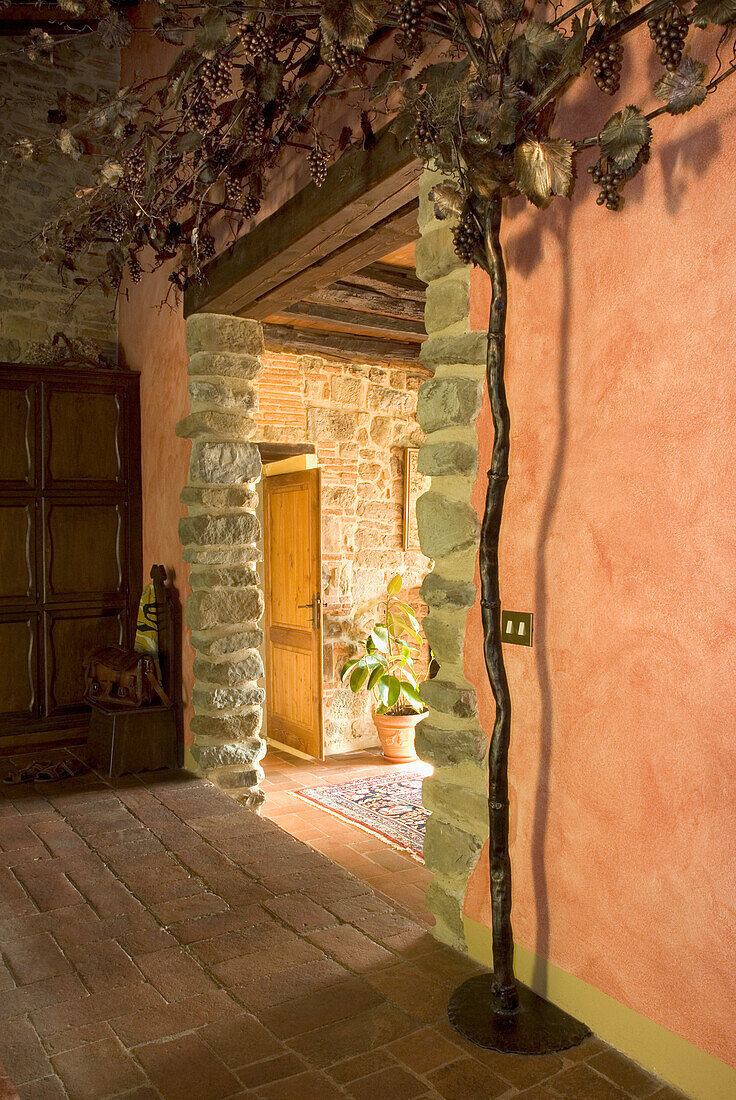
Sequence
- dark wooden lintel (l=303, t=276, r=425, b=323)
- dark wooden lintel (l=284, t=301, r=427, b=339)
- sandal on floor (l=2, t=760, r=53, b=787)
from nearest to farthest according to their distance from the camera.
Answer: sandal on floor (l=2, t=760, r=53, b=787) < dark wooden lintel (l=303, t=276, r=425, b=323) < dark wooden lintel (l=284, t=301, r=427, b=339)

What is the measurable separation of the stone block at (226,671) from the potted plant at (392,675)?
5.49 feet

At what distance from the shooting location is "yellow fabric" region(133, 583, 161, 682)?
4629 millimetres

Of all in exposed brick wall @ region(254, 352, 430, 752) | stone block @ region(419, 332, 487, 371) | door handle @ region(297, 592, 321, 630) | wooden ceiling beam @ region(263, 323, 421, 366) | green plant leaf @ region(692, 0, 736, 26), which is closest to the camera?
green plant leaf @ region(692, 0, 736, 26)

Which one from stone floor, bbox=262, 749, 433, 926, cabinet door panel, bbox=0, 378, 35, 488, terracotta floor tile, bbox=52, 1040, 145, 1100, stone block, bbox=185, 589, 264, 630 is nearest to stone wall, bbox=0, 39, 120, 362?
cabinet door panel, bbox=0, 378, 35, 488

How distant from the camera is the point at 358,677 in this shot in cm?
601

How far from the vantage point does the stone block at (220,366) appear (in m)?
4.26

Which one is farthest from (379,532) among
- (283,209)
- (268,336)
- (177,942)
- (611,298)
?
(611,298)

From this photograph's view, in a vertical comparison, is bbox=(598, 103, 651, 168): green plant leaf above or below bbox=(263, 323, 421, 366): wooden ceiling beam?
below

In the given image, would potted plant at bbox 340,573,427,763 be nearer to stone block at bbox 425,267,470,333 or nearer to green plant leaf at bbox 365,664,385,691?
green plant leaf at bbox 365,664,385,691

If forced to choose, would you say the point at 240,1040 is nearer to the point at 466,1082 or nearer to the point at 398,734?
the point at 466,1082

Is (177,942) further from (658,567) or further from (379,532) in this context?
(379,532)

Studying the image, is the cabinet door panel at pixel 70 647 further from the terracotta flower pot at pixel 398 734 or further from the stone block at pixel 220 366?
the terracotta flower pot at pixel 398 734

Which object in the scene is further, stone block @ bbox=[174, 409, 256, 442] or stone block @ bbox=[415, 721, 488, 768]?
stone block @ bbox=[174, 409, 256, 442]

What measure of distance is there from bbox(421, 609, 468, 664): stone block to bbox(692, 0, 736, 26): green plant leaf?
4.75ft
